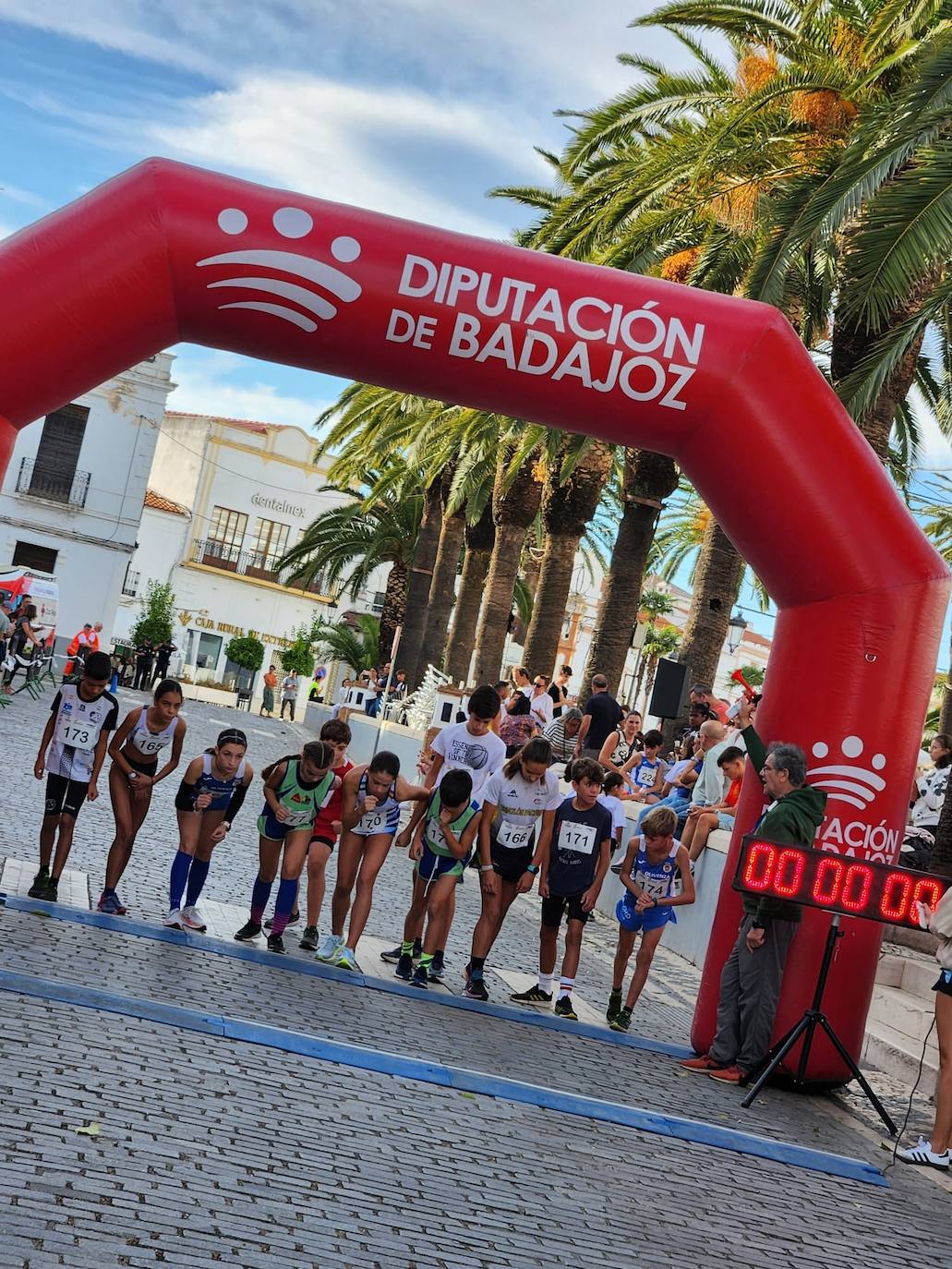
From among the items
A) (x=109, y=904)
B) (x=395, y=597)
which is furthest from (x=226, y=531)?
(x=109, y=904)

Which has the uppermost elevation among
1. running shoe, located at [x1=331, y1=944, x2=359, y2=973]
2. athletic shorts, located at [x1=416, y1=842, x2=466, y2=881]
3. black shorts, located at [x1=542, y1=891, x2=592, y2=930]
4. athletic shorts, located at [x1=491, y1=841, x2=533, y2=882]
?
athletic shorts, located at [x1=491, y1=841, x2=533, y2=882]

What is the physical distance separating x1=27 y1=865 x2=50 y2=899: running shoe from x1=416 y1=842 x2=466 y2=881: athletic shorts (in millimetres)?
2329

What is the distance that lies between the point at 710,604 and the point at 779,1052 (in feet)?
27.2

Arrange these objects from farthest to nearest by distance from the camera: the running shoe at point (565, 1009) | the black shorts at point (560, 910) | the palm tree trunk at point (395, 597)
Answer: the palm tree trunk at point (395, 597) → the black shorts at point (560, 910) → the running shoe at point (565, 1009)

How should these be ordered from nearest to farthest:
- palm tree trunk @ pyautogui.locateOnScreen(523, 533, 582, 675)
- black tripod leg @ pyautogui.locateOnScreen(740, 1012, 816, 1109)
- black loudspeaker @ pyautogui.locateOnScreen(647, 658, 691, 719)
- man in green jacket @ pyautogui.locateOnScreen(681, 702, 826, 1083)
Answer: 1. black tripod leg @ pyautogui.locateOnScreen(740, 1012, 816, 1109)
2. man in green jacket @ pyautogui.locateOnScreen(681, 702, 826, 1083)
3. black loudspeaker @ pyautogui.locateOnScreen(647, 658, 691, 719)
4. palm tree trunk @ pyautogui.locateOnScreen(523, 533, 582, 675)

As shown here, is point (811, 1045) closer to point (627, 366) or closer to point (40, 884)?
point (627, 366)

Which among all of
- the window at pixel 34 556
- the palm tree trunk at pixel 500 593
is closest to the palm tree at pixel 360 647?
the window at pixel 34 556

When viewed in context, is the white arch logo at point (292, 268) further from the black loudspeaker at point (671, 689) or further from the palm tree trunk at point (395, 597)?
the palm tree trunk at point (395, 597)

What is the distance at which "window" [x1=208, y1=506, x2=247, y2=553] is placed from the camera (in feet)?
218

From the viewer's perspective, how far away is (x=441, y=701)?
65.5ft

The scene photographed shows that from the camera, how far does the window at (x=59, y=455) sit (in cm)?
4416

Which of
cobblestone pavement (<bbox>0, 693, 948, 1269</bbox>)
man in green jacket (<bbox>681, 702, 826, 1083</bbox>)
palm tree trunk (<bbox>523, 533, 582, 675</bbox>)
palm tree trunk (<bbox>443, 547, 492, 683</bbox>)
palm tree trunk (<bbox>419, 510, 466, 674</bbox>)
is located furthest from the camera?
palm tree trunk (<bbox>419, 510, 466, 674</bbox>)

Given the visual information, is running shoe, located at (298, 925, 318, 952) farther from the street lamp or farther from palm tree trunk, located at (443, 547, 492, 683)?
the street lamp

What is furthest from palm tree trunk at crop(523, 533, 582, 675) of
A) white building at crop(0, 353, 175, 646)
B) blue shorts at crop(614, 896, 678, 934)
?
white building at crop(0, 353, 175, 646)
